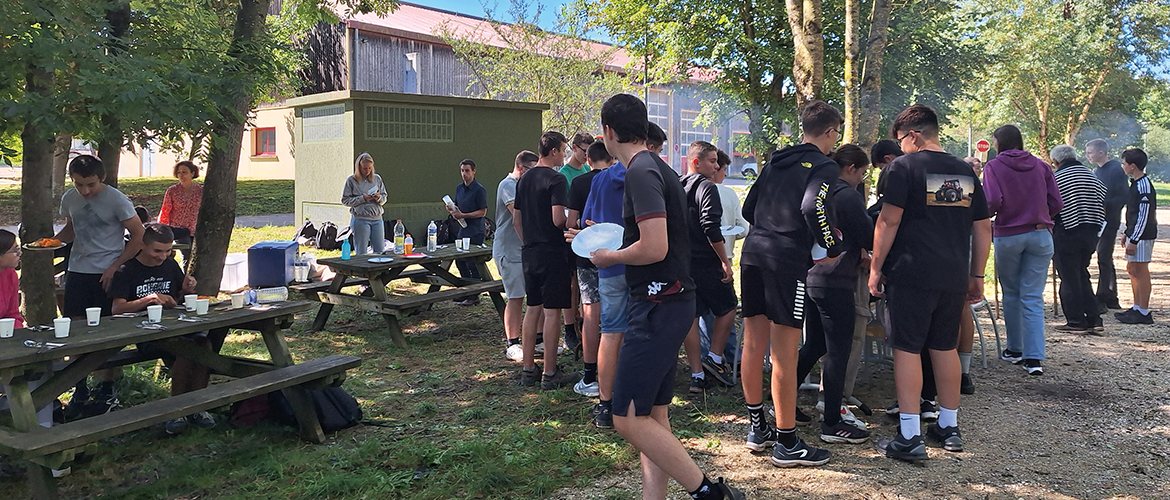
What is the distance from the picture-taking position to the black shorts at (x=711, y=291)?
5.36 m

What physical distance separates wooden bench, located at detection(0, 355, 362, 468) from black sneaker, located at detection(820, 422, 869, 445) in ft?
8.81

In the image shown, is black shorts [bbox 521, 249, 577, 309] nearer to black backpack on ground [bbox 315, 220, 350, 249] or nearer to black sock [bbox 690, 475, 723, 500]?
black sock [bbox 690, 475, 723, 500]

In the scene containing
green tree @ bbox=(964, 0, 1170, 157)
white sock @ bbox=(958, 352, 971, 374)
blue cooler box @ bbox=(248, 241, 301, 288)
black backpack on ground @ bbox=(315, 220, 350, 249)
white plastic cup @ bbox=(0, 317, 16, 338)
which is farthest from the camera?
green tree @ bbox=(964, 0, 1170, 157)

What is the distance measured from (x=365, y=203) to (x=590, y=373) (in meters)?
4.90

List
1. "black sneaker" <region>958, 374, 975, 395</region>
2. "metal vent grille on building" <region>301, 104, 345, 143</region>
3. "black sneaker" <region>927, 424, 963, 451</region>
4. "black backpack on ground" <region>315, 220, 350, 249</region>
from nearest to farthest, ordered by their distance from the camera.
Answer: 1. "black sneaker" <region>927, 424, 963, 451</region>
2. "black sneaker" <region>958, 374, 975, 395</region>
3. "black backpack on ground" <region>315, 220, 350, 249</region>
4. "metal vent grille on building" <region>301, 104, 345, 143</region>

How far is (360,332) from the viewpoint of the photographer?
25.4 feet

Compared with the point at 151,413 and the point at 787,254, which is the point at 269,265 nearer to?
the point at 151,413

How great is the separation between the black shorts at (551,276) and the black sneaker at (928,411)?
229 cm

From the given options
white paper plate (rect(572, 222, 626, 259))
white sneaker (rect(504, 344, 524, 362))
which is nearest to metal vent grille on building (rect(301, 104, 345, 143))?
white sneaker (rect(504, 344, 524, 362))

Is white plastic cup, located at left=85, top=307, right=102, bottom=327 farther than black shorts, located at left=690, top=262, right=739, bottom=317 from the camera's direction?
No

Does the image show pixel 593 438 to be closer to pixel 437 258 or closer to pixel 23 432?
pixel 23 432

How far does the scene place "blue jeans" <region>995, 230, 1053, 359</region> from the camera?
6051 millimetres

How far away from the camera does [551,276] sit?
18.3ft

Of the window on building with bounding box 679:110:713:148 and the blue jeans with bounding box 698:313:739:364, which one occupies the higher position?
the window on building with bounding box 679:110:713:148
